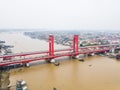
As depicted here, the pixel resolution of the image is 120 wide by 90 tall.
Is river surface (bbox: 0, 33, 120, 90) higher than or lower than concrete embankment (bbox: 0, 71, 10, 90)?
lower

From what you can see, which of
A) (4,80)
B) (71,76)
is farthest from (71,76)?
(4,80)

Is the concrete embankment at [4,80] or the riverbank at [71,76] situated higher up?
the concrete embankment at [4,80]

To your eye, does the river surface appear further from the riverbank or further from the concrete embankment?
the concrete embankment

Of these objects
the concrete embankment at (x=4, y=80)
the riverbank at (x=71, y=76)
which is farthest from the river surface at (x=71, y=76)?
the concrete embankment at (x=4, y=80)

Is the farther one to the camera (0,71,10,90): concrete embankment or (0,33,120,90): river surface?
(0,33,120,90): river surface

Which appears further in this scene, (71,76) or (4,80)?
(71,76)

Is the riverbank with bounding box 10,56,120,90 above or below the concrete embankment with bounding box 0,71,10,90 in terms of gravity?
below

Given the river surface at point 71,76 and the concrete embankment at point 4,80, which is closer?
the concrete embankment at point 4,80

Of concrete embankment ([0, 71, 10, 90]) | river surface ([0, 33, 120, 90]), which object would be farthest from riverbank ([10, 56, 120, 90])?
concrete embankment ([0, 71, 10, 90])

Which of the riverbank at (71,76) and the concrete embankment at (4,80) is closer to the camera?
the concrete embankment at (4,80)

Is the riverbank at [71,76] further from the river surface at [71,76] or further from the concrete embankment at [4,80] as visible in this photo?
the concrete embankment at [4,80]

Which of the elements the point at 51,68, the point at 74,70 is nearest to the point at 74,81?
the point at 74,70

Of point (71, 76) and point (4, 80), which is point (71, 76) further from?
point (4, 80)

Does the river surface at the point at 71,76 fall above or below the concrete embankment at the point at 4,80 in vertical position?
below
